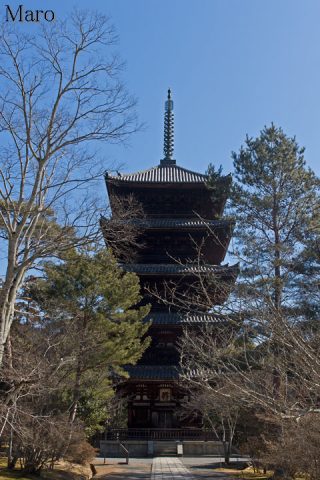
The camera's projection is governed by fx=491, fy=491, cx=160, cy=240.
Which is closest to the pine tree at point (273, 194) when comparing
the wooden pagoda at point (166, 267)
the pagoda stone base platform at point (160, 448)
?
the wooden pagoda at point (166, 267)

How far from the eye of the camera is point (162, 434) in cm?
2594

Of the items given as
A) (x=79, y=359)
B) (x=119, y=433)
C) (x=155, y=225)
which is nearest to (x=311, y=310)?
(x=79, y=359)

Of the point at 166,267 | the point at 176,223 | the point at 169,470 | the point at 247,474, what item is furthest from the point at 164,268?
the point at 247,474

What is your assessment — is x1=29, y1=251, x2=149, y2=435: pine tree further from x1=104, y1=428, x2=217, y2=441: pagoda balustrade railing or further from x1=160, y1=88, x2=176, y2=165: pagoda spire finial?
x1=160, y1=88, x2=176, y2=165: pagoda spire finial

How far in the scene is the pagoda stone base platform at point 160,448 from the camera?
2477 cm

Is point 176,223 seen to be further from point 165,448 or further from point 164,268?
point 165,448

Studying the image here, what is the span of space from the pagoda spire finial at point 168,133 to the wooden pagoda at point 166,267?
3.79m

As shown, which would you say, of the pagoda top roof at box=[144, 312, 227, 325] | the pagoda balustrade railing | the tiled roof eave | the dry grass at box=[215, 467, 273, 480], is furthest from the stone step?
the tiled roof eave

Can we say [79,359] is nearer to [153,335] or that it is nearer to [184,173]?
[153,335]

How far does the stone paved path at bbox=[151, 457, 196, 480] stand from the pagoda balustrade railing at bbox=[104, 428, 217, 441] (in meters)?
2.67

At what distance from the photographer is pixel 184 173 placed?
31281mm

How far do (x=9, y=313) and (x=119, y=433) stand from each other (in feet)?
59.2

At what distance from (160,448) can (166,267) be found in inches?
364

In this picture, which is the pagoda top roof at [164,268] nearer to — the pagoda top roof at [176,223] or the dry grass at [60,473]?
the pagoda top roof at [176,223]
